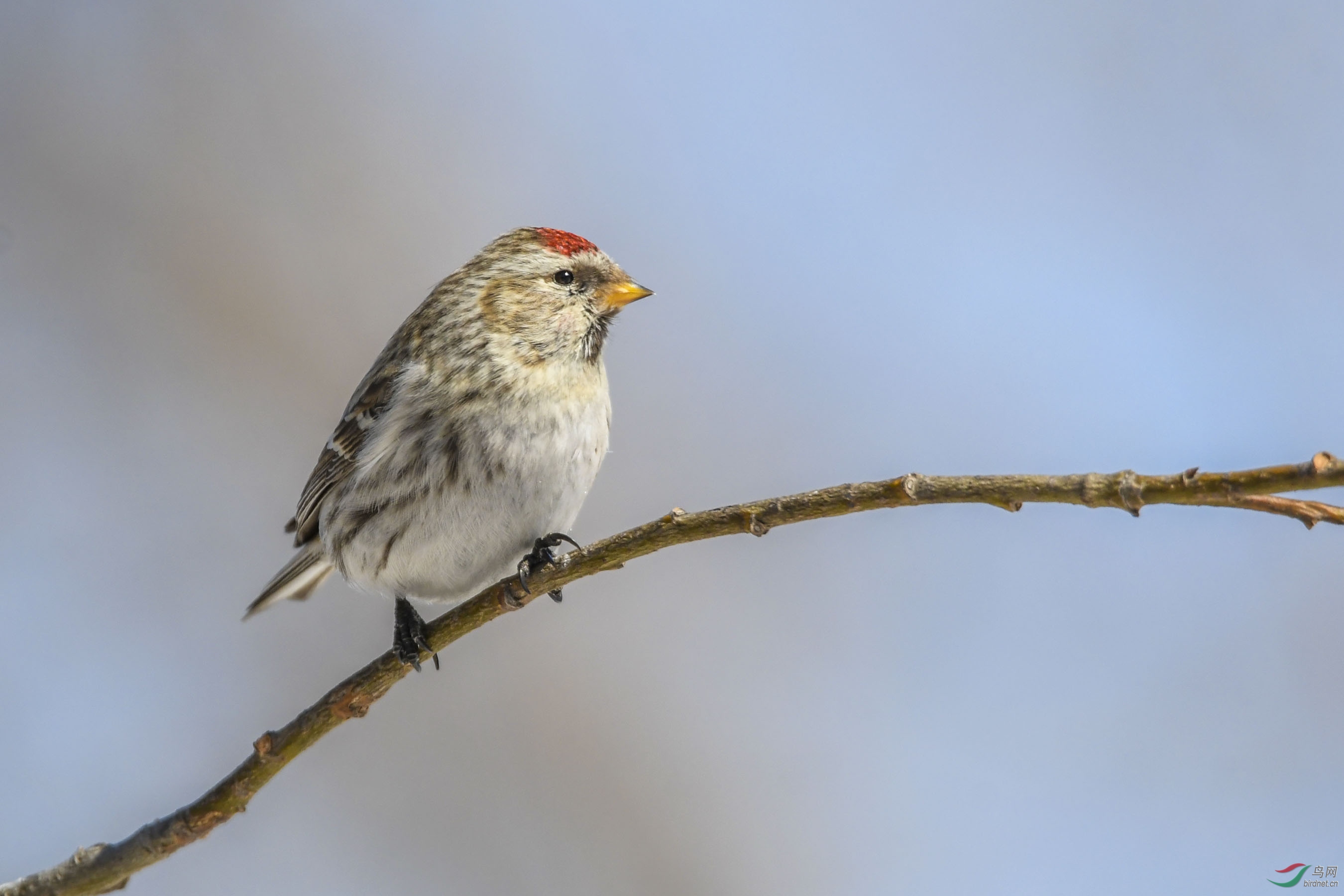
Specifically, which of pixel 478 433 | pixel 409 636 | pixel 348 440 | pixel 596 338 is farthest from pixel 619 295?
pixel 409 636

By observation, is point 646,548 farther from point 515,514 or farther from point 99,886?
point 99,886

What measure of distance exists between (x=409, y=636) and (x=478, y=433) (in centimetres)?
46

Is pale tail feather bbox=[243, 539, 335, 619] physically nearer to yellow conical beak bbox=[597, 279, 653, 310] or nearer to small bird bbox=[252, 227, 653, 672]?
small bird bbox=[252, 227, 653, 672]

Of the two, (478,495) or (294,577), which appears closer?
(478,495)

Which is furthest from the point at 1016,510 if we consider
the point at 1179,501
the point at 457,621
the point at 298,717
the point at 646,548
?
the point at 298,717

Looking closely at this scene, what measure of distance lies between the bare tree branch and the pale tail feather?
0.89 m

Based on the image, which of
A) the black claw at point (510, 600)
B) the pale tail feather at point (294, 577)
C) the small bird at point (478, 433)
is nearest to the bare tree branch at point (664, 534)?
the black claw at point (510, 600)

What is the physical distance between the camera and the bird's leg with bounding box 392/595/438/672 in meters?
2.20

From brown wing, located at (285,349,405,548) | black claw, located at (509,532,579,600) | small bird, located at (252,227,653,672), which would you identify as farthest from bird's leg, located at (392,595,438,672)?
brown wing, located at (285,349,405,548)

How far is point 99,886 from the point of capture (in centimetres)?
183

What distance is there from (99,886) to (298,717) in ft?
1.33

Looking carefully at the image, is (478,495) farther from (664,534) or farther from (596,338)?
(664,534)

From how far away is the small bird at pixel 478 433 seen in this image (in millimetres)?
2396

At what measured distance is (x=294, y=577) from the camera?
298 cm
